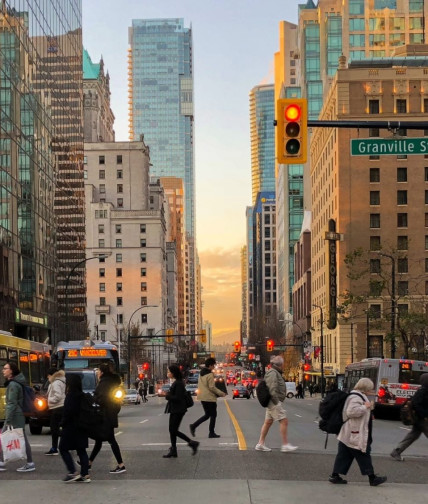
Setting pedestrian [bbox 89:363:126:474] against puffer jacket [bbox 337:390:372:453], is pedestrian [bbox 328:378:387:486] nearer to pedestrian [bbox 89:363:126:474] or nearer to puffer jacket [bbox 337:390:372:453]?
puffer jacket [bbox 337:390:372:453]

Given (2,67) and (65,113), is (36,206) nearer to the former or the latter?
(2,67)

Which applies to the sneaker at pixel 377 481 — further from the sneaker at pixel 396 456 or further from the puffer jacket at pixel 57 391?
the puffer jacket at pixel 57 391

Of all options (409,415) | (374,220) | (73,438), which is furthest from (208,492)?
(374,220)

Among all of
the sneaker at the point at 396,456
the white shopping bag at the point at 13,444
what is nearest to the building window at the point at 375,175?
the sneaker at the point at 396,456

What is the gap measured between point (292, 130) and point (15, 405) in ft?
23.0

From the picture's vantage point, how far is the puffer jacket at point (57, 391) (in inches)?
683

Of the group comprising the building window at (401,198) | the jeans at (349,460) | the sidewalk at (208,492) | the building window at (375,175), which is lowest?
the sidewalk at (208,492)

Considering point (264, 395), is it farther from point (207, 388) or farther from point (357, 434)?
point (357, 434)

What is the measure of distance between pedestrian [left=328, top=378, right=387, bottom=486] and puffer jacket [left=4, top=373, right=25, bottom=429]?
205 inches

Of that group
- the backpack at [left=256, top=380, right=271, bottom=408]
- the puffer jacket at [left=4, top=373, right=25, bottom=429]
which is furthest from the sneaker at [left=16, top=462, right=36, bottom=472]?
the backpack at [left=256, top=380, right=271, bottom=408]

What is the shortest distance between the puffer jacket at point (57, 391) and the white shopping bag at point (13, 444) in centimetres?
327

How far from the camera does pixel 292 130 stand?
16.5m

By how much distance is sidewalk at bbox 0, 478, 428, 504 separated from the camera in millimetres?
11000

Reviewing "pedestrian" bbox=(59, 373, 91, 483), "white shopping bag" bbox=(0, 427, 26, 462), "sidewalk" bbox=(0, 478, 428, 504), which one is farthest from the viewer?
"white shopping bag" bbox=(0, 427, 26, 462)
